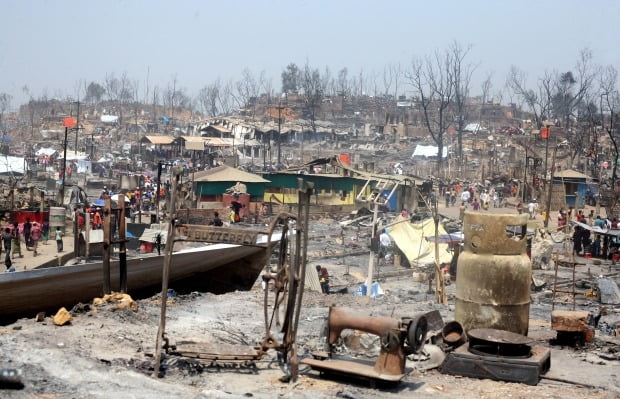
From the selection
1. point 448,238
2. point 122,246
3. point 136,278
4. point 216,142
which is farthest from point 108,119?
point 122,246

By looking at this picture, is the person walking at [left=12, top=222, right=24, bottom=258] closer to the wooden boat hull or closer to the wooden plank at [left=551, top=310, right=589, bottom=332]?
the wooden boat hull

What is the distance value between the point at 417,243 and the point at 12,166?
27339 millimetres

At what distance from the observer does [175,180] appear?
8633 mm

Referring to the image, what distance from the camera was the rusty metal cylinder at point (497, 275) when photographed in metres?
10.5

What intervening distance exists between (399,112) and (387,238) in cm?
6501

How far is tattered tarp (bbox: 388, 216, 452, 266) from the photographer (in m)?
21.2

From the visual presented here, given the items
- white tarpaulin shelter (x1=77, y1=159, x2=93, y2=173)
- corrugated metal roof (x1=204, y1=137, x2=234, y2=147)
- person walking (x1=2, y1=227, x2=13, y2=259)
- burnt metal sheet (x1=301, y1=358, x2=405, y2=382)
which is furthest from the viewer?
corrugated metal roof (x1=204, y1=137, x2=234, y2=147)

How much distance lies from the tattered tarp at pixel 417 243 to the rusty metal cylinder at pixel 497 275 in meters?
10.2

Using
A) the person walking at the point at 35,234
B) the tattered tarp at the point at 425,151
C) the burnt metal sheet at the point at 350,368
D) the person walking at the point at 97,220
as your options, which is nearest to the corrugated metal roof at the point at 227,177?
the person walking at the point at 97,220

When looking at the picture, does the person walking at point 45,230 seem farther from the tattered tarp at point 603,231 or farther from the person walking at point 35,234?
the tattered tarp at point 603,231

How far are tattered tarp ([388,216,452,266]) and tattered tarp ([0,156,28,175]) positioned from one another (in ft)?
79.6

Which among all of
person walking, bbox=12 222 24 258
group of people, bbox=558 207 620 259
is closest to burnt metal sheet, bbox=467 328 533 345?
person walking, bbox=12 222 24 258

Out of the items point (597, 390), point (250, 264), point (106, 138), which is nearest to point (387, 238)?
point (250, 264)

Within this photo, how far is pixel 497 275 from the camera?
34.6 ft
